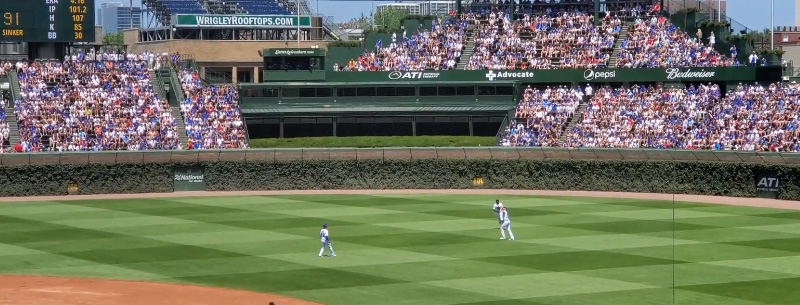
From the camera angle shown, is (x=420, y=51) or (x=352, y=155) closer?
(x=352, y=155)

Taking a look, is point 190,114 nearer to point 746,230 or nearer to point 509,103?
point 509,103

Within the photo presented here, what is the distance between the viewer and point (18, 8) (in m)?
68.0

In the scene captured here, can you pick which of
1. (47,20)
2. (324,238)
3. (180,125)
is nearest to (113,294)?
(324,238)

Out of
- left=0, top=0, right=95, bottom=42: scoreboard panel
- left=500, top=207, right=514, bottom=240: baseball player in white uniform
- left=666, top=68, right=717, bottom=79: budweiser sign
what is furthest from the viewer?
left=666, top=68, right=717, bottom=79: budweiser sign

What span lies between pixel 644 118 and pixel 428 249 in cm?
3150

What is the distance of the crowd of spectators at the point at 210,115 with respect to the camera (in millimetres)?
67875

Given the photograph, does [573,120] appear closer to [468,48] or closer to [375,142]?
[468,48]

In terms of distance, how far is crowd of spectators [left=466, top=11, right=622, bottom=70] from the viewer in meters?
74.6

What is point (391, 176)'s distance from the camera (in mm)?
60406

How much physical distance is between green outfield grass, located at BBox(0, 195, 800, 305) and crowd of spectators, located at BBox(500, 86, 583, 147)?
15119 millimetres

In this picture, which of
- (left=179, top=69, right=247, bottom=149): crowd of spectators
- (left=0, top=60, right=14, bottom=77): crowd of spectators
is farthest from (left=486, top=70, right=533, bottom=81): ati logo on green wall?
(left=0, top=60, right=14, bottom=77): crowd of spectators

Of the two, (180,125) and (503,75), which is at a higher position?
(503,75)

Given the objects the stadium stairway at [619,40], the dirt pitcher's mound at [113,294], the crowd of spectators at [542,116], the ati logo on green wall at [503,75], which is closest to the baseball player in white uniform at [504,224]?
the dirt pitcher's mound at [113,294]

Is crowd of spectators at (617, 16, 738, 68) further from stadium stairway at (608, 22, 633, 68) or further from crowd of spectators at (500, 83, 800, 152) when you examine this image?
crowd of spectators at (500, 83, 800, 152)
